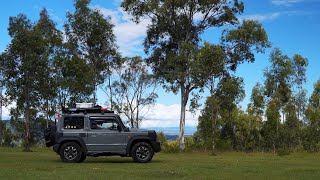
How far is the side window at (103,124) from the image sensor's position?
1958 centimetres

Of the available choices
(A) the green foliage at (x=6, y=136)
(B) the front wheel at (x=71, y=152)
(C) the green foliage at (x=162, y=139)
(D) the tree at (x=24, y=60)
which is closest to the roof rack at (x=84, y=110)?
(B) the front wheel at (x=71, y=152)

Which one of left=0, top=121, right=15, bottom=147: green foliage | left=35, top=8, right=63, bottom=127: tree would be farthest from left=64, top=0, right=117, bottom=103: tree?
left=0, top=121, right=15, bottom=147: green foliage

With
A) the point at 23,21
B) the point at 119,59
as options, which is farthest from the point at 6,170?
the point at 119,59

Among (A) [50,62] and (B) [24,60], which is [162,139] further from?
(B) [24,60]

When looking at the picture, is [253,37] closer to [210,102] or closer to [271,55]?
[210,102]

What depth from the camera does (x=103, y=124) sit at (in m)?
19.6

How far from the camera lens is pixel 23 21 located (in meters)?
32.6

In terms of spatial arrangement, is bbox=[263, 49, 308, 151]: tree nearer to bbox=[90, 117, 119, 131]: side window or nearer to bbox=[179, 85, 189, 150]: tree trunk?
bbox=[179, 85, 189, 150]: tree trunk

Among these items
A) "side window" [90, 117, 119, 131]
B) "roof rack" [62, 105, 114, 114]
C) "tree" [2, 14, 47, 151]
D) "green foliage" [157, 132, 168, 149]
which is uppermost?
"tree" [2, 14, 47, 151]

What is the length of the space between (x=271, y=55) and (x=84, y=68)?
18668mm

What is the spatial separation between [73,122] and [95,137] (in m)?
1.11

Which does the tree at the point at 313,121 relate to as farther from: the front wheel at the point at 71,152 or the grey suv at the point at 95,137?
the front wheel at the point at 71,152

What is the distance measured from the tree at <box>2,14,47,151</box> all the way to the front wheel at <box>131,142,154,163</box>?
13.1m

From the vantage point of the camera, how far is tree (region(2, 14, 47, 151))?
102 feet
